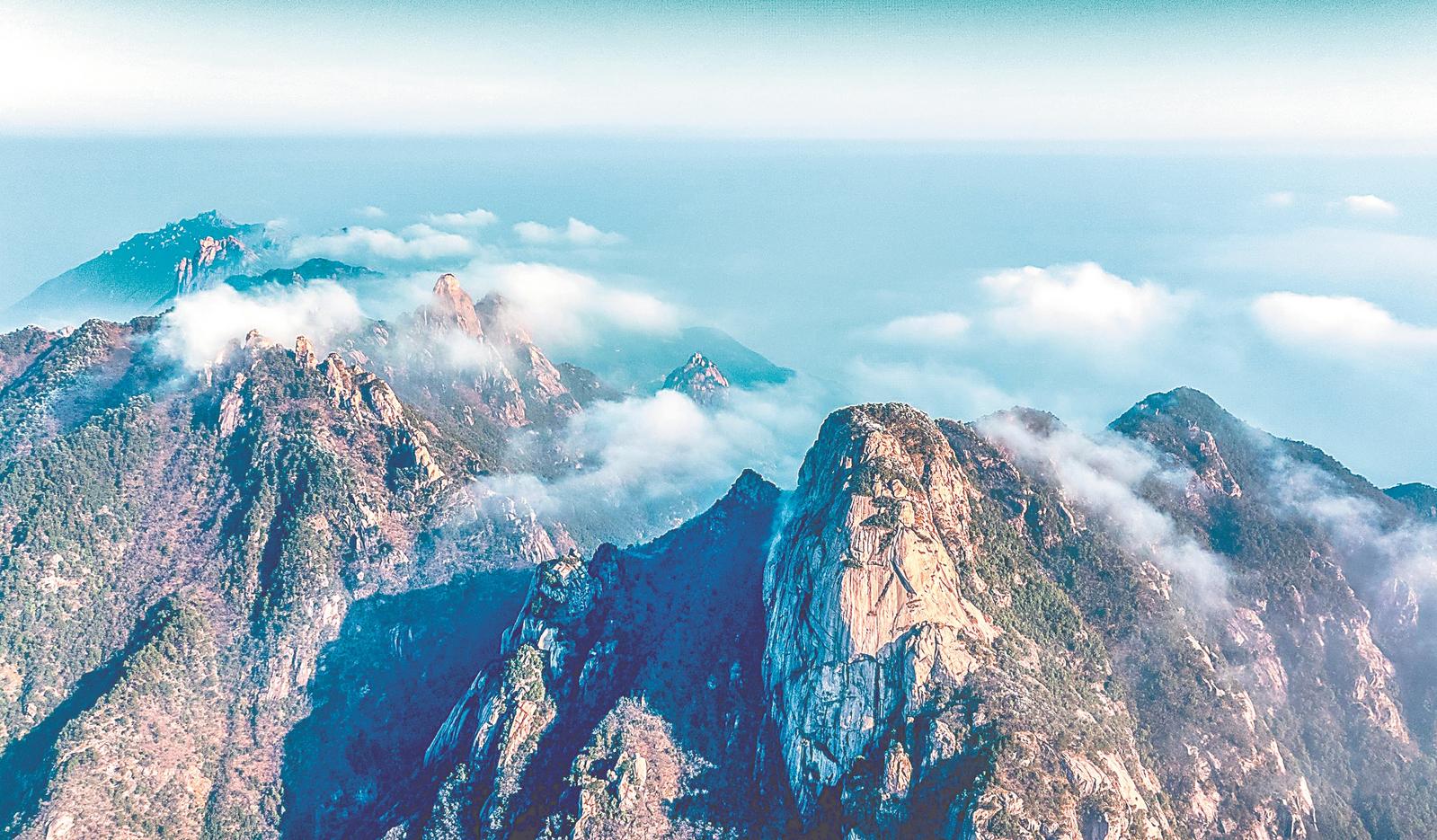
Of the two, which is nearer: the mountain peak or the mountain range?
the mountain range

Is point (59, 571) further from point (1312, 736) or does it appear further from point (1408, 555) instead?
point (1408, 555)

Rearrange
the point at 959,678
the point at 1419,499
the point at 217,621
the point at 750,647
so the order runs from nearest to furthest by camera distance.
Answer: the point at 959,678
the point at 750,647
the point at 217,621
the point at 1419,499

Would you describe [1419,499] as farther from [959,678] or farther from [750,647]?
[750,647]

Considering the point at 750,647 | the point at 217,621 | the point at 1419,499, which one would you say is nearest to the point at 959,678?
the point at 750,647

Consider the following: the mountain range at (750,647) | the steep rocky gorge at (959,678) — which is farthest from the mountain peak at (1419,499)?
the steep rocky gorge at (959,678)

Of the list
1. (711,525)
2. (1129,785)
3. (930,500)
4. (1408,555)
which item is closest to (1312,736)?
(1408,555)

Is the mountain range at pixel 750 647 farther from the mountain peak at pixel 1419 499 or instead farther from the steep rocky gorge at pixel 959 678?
the mountain peak at pixel 1419 499

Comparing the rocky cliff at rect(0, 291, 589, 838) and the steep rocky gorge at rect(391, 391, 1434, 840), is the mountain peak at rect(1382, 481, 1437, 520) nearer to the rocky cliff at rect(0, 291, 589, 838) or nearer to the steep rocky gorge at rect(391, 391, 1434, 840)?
the steep rocky gorge at rect(391, 391, 1434, 840)

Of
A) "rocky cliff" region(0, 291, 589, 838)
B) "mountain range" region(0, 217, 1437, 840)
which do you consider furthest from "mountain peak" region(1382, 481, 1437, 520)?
"rocky cliff" region(0, 291, 589, 838)
